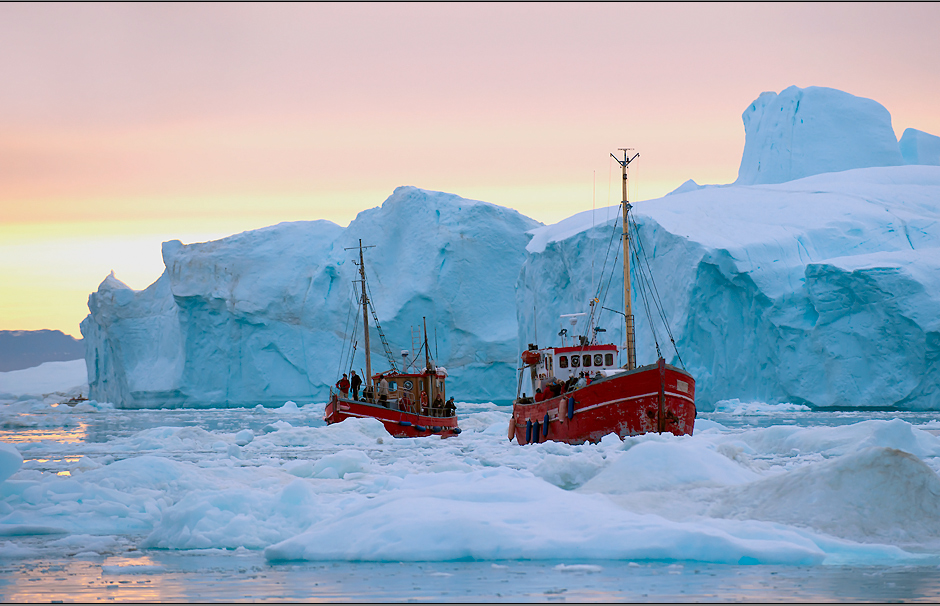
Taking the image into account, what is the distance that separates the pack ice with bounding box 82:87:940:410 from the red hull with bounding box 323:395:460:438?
9.46m

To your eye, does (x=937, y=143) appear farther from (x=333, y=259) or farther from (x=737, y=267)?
(x=333, y=259)

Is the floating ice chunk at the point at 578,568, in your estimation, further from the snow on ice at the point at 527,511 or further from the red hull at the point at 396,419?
the red hull at the point at 396,419

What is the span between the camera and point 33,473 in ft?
37.1

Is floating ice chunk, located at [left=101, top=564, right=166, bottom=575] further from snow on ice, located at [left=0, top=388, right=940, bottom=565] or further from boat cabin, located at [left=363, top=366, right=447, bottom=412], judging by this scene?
boat cabin, located at [left=363, top=366, right=447, bottom=412]

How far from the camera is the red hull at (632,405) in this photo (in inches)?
652

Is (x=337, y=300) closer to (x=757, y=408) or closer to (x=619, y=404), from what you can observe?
(x=757, y=408)

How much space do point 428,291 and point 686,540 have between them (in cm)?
3514

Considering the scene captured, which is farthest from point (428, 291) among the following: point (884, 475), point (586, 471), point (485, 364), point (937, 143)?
point (884, 475)

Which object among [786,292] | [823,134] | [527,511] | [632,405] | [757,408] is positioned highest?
[823,134]

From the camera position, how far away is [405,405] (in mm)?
25172

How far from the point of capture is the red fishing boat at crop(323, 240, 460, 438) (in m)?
23.9

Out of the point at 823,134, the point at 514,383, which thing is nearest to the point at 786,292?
the point at 514,383

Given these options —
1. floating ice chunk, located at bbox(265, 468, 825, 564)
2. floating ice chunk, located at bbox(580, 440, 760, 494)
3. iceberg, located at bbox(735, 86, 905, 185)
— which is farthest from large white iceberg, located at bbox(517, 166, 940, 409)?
floating ice chunk, located at bbox(265, 468, 825, 564)

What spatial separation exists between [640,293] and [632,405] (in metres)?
16.8
